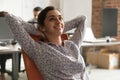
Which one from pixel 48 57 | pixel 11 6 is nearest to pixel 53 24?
pixel 48 57

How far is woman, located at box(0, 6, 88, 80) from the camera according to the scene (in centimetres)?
188

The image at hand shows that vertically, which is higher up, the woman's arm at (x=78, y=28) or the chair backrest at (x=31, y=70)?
the woman's arm at (x=78, y=28)

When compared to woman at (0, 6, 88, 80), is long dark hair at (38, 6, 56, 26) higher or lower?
higher

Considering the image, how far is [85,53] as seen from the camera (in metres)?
5.59

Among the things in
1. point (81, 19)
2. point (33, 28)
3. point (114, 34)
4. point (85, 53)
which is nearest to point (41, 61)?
point (33, 28)

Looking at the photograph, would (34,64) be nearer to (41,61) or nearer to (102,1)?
(41,61)

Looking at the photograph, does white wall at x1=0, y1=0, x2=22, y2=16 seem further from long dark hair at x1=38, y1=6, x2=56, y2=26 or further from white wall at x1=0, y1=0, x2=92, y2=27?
long dark hair at x1=38, y1=6, x2=56, y2=26

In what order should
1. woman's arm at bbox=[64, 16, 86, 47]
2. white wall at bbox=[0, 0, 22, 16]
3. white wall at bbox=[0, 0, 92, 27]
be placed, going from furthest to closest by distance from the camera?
1. white wall at bbox=[0, 0, 92, 27]
2. white wall at bbox=[0, 0, 22, 16]
3. woman's arm at bbox=[64, 16, 86, 47]

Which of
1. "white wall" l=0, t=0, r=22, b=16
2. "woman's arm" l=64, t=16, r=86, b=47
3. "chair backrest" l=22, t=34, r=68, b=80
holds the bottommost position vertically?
"chair backrest" l=22, t=34, r=68, b=80

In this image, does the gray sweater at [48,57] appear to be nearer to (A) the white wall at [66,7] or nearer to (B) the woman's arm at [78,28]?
(B) the woman's arm at [78,28]

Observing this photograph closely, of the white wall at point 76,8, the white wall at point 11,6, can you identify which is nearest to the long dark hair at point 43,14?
the white wall at point 11,6

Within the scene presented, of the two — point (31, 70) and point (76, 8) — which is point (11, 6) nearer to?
point (76, 8)

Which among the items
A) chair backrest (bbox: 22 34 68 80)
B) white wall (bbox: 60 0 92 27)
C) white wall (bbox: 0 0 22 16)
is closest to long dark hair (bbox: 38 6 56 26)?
chair backrest (bbox: 22 34 68 80)

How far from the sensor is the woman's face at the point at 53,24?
193cm
